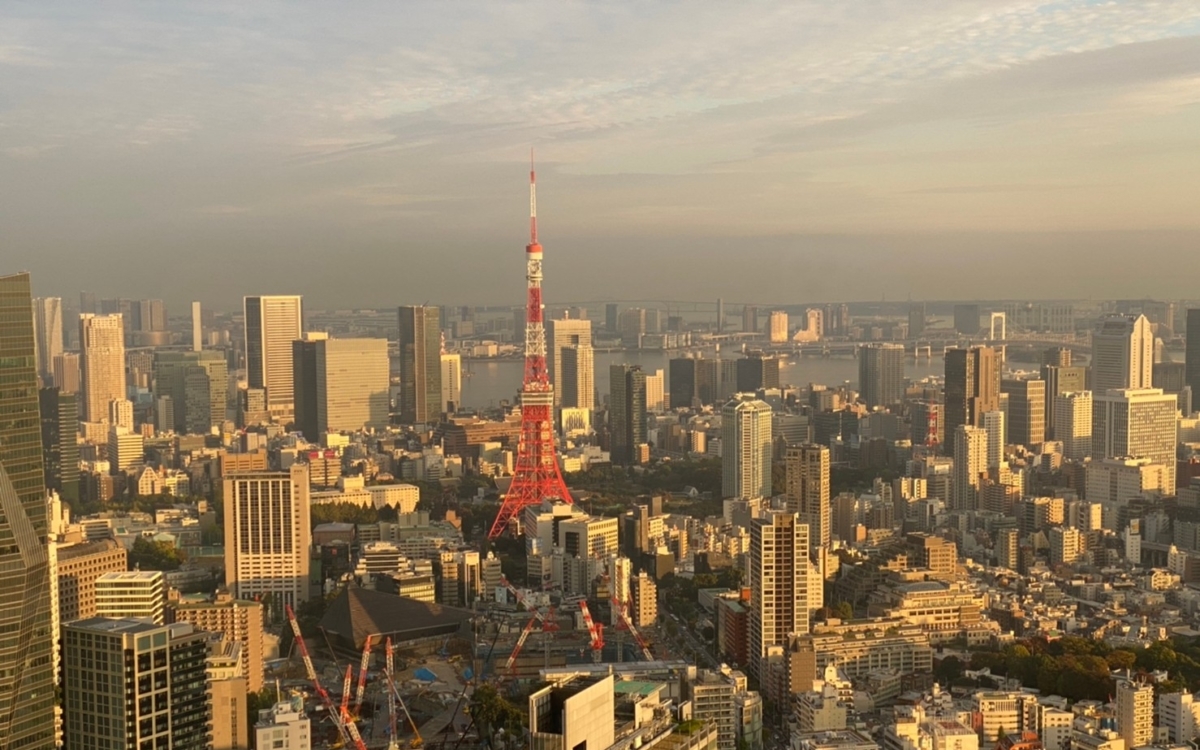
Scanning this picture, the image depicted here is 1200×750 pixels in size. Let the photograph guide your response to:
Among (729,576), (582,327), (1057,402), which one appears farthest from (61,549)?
(582,327)

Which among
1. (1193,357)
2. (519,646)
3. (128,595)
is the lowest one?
(519,646)

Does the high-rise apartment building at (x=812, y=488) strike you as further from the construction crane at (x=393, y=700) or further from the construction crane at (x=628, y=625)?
the construction crane at (x=393, y=700)

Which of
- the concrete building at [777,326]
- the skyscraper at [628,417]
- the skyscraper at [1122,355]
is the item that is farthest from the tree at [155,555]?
the concrete building at [777,326]

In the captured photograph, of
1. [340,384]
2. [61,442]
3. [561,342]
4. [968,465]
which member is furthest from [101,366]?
[968,465]

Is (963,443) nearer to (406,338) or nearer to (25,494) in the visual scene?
(406,338)

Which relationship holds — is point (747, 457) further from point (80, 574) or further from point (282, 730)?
point (282, 730)

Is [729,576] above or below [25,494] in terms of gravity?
below
